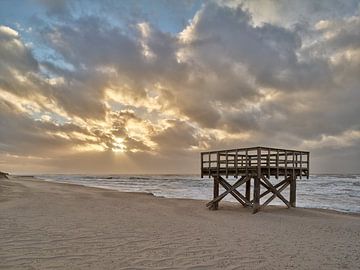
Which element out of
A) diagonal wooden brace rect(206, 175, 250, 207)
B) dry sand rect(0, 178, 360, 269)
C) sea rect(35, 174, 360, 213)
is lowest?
sea rect(35, 174, 360, 213)

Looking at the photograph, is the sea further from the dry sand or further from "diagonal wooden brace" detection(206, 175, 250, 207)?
the dry sand

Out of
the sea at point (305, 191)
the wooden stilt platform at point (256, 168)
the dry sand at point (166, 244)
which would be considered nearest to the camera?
the dry sand at point (166, 244)

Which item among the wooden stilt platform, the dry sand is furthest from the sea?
the dry sand

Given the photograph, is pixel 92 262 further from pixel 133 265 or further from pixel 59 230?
pixel 59 230

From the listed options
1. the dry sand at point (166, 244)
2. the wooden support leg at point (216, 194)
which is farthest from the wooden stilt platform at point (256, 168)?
the dry sand at point (166, 244)

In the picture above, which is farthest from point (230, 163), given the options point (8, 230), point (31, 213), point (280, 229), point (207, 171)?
point (8, 230)

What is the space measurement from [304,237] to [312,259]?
3003mm

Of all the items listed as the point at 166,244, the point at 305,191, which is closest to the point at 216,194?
the point at 166,244

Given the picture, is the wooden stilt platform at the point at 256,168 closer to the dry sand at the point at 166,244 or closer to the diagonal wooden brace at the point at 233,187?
the diagonal wooden brace at the point at 233,187

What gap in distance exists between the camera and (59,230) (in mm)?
10211

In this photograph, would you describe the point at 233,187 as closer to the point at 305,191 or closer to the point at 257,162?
the point at 257,162

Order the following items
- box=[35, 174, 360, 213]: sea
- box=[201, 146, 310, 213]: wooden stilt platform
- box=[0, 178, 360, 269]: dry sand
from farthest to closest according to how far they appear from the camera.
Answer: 1. box=[35, 174, 360, 213]: sea
2. box=[201, 146, 310, 213]: wooden stilt platform
3. box=[0, 178, 360, 269]: dry sand

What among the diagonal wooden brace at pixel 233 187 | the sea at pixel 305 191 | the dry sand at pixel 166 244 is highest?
the diagonal wooden brace at pixel 233 187

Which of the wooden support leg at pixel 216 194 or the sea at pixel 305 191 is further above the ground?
the wooden support leg at pixel 216 194
